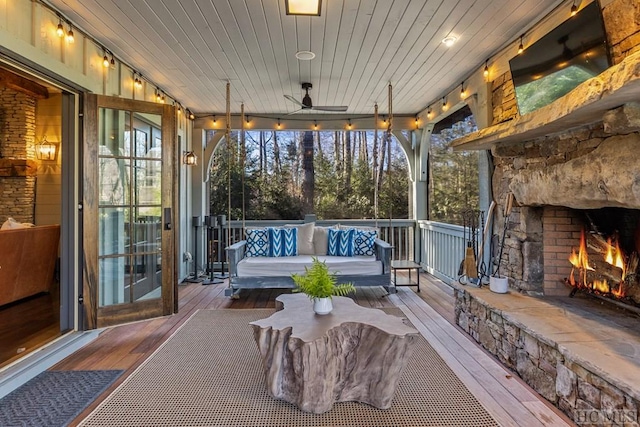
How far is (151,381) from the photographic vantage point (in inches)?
99.3

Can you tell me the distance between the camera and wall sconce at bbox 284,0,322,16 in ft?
9.07

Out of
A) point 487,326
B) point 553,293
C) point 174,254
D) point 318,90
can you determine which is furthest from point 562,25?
point 174,254

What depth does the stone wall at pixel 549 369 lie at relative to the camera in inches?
70.7

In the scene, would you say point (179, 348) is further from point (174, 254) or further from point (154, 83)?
point (154, 83)

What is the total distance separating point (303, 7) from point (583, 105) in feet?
6.78

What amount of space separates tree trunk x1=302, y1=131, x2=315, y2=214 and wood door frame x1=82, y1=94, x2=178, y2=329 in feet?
10.4

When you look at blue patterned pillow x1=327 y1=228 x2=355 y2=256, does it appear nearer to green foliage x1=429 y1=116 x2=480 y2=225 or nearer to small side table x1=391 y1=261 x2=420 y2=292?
small side table x1=391 y1=261 x2=420 y2=292

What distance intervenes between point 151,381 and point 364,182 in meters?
5.24

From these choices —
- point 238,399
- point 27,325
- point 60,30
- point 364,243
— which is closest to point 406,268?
point 364,243

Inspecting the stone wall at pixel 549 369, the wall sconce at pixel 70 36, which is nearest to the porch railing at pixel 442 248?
the stone wall at pixel 549 369

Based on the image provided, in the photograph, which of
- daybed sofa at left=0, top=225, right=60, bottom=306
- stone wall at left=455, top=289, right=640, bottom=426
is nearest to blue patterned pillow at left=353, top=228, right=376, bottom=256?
stone wall at left=455, top=289, right=640, bottom=426

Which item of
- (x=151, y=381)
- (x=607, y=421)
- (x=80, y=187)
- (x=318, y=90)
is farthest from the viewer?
(x=318, y=90)

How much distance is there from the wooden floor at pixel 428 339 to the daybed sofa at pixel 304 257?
12.2 inches

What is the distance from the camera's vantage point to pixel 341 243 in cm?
523
